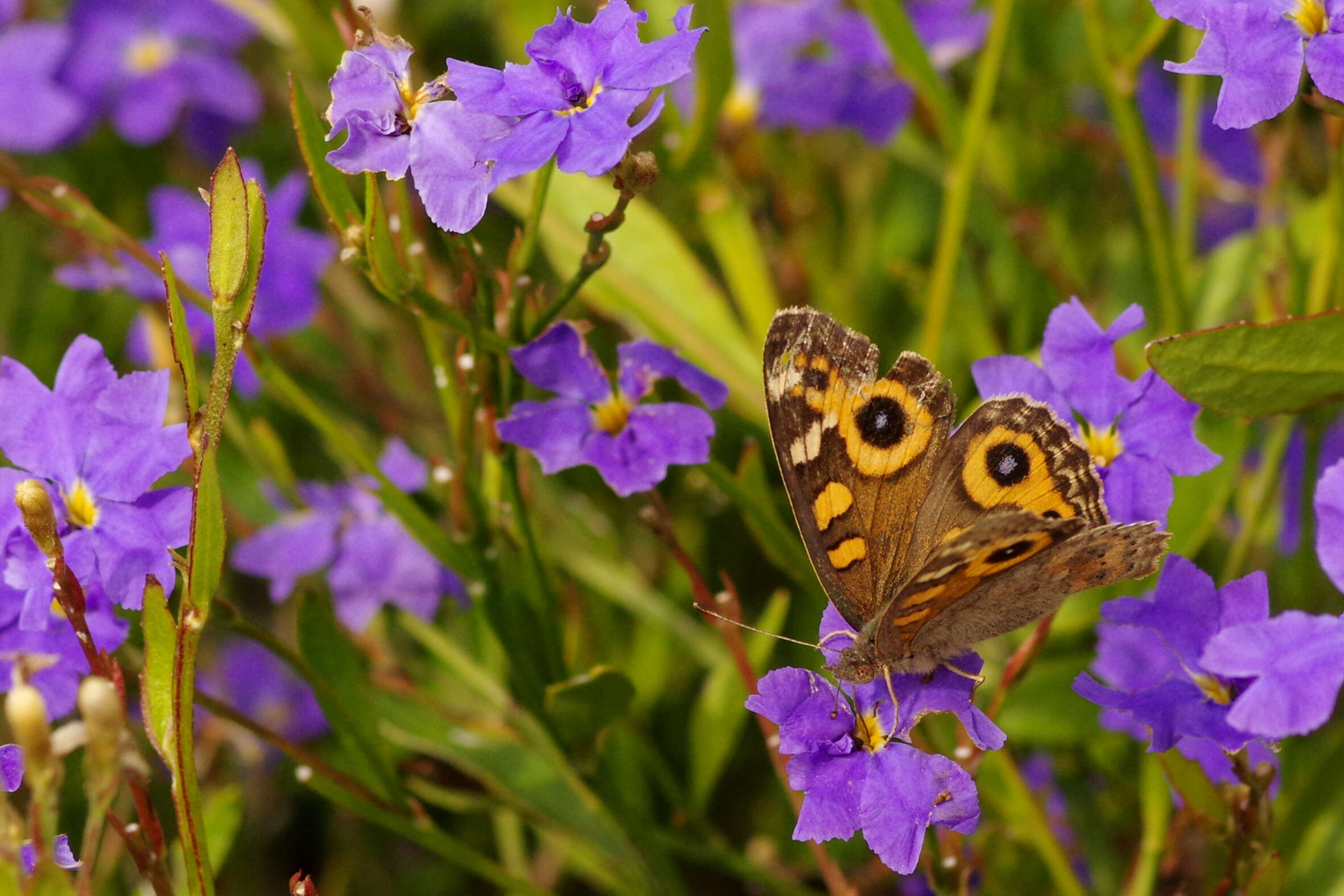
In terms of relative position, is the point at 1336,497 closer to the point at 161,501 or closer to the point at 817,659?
the point at 817,659

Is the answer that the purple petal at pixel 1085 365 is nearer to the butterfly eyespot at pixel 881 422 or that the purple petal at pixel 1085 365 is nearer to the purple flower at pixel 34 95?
the butterfly eyespot at pixel 881 422

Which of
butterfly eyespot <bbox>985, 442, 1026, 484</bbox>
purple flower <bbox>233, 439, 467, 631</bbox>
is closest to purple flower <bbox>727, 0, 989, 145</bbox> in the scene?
purple flower <bbox>233, 439, 467, 631</bbox>

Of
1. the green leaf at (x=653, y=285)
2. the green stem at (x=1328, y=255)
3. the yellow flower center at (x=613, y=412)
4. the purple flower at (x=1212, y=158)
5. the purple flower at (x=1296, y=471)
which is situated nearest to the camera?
the yellow flower center at (x=613, y=412)

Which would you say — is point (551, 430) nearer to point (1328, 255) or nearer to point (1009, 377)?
point (1009, 377)

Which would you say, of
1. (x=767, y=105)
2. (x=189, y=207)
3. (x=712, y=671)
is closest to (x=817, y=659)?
(x=712, y=671)

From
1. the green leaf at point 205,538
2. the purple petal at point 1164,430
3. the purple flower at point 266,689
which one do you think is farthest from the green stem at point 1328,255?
the purple flower at point 266,689

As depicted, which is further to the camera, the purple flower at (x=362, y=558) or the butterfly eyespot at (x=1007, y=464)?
the purple flower at (x=362, y=558)
